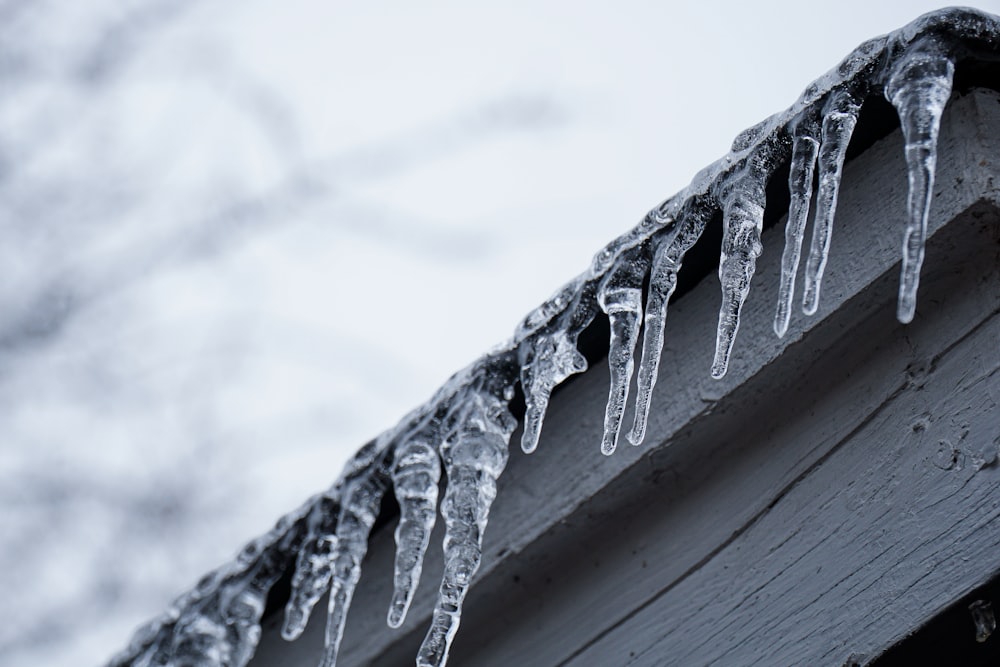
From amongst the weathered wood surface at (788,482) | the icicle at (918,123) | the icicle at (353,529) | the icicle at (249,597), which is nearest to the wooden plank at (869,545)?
the weathered wood surface at (788,482)

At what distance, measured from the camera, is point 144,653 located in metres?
1.50

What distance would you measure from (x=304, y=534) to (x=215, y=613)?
186 mm

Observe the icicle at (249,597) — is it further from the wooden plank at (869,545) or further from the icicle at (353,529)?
the wooden plank at (869,545)

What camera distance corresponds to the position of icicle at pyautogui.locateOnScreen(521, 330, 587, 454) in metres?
1.22

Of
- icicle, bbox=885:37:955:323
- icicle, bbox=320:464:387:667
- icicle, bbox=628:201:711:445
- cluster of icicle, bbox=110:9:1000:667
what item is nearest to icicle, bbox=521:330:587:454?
cluster of icicle, bbox=110:9:1000:667

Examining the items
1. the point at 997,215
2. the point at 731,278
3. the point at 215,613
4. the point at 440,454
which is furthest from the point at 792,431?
the point at 215,613

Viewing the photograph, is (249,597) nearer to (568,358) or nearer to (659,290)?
(568,358)

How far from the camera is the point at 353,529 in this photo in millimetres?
1361

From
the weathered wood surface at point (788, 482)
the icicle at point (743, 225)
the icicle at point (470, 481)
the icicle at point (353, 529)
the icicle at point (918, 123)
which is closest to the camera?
the icicle at point (918, 123)

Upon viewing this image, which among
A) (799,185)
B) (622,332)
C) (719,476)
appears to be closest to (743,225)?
(799,185)

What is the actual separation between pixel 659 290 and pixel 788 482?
24cm

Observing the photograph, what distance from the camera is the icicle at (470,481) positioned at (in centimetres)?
120

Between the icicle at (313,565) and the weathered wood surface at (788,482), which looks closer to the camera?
the weathered wood surface at (788,482)

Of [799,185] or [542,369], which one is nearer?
[799,185]
